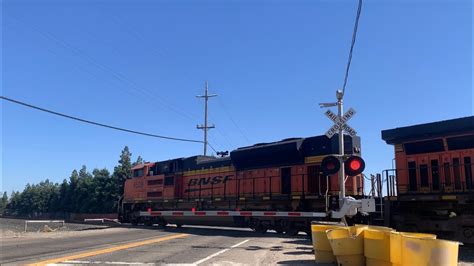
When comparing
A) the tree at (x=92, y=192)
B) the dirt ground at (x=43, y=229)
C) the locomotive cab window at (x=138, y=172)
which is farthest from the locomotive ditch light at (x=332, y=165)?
the tree at (x=92, y=192)

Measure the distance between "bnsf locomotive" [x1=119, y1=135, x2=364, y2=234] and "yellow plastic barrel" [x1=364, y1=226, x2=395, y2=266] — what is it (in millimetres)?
7369

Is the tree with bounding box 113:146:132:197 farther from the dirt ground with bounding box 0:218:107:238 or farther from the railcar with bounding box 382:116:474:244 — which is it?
the railcar with bounding box 382:116:474:244

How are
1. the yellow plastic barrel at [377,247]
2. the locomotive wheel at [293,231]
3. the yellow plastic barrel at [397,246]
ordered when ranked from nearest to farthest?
the yellow plastic barrel at [397,246]
the yellow plastic barrel at [377,247]
the locomotive wheel at [293,231]

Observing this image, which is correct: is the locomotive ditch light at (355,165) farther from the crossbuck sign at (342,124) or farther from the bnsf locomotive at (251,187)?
the bnsf locomotive at (251,187)

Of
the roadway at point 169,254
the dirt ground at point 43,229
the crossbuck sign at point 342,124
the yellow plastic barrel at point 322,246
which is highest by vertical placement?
the crossbuck sign at point 342,124

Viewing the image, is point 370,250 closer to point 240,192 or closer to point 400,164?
point 400,164

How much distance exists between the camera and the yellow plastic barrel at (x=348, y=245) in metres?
8.79

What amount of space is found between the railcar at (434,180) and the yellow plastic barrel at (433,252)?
5971 mm

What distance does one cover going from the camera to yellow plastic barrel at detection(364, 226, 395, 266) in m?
8.20

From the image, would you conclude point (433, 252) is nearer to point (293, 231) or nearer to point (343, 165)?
point (343, 165)

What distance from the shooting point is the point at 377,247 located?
8.36 metres

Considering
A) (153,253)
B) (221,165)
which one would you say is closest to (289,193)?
(221,165)

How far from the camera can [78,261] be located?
1037 centimetres

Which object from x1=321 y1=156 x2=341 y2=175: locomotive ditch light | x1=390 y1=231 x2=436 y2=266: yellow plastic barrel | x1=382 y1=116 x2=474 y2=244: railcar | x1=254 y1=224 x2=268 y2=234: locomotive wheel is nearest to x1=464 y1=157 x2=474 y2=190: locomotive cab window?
x1=382 y1=116 x2=474 y2=244: railcar
